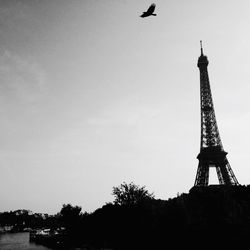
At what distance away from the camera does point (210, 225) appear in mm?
31344

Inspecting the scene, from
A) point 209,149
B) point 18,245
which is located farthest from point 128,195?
point 18,245

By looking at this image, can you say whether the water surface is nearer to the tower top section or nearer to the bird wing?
the tower top section

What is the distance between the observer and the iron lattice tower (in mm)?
60625

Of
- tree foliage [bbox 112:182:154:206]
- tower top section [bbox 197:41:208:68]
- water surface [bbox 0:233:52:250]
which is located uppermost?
tower top section [bbox 197:41:208:68]

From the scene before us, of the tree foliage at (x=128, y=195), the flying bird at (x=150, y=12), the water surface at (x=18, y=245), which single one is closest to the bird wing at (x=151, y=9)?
the flying bird at (x=150, y=12)

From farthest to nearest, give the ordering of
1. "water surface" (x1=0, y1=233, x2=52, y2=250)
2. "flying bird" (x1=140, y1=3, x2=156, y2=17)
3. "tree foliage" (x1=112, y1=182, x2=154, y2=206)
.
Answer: "water surface" (x1=0, y1=233, x2=52, y2=250), "tree foliage" (x1=112, y1=182, x2=154, y2=206), "flying bird" (x1=140, y1=3, x2=156, y2=17)

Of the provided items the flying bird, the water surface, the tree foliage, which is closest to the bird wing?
the flying bird

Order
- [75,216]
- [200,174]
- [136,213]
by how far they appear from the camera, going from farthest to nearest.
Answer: [75,216]
[200,174]
[136,213]

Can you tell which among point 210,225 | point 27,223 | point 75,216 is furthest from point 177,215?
point 27,223

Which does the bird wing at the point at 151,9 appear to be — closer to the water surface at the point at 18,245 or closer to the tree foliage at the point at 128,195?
the tree foliage at the point at 128,195

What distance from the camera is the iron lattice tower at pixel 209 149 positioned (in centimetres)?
6062

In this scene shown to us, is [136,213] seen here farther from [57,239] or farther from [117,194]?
[57,239]

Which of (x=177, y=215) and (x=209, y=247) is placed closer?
(x=209, y=247)

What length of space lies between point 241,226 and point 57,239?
5181 centimetres
